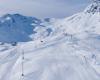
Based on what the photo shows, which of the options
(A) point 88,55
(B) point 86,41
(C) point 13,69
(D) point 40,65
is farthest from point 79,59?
(B) point 86,41

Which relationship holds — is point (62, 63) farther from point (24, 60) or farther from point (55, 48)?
point (55, 48)

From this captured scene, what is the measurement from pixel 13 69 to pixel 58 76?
47.1 feet

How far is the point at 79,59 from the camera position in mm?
94812

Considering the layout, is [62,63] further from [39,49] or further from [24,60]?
[39,49]

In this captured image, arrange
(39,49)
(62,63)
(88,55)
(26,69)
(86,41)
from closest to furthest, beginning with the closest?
(26,69) → (62,63) → (88,55) → (39,49) → (86,41)

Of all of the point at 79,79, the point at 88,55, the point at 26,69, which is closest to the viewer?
the point at 79,79

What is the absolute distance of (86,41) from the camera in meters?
128

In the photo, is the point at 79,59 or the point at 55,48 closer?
the point at 79,59

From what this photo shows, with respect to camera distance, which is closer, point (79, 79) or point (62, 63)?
point (79, 79)

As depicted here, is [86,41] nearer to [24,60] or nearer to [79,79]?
[24,60]

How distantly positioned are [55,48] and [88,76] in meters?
38.5

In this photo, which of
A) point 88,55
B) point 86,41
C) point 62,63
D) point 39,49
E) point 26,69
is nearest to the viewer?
point 26,69

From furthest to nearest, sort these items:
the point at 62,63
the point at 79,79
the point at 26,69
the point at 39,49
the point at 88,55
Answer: the point at 39,49, the point at 88,55, the point at 62,63, the point at 26,69, the point at 79,79

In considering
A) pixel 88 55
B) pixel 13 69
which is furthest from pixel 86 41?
pixel 13 69
